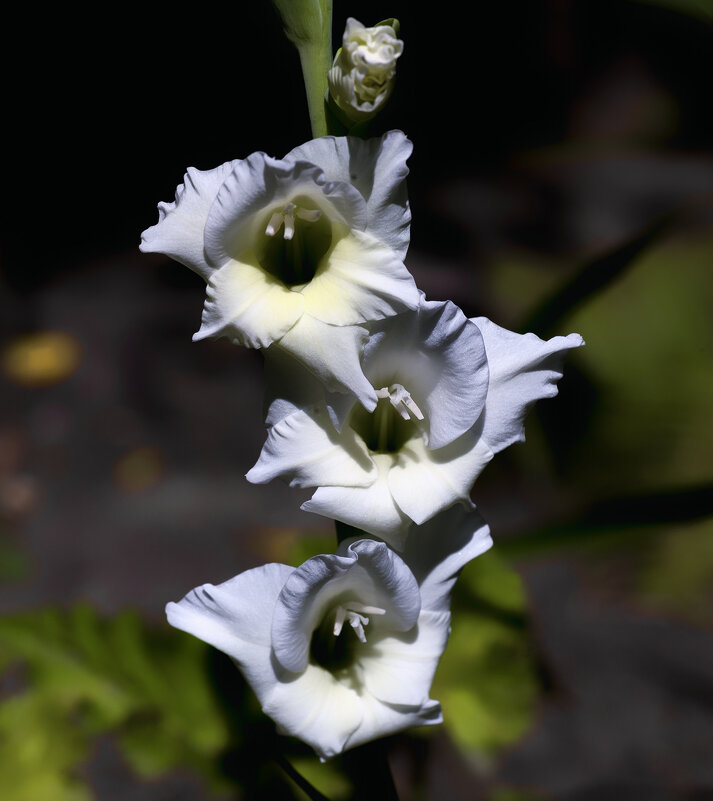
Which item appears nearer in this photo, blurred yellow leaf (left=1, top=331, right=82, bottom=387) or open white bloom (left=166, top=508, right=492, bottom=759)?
open white bloom (left=166, top=508, right=492, bottom=759)

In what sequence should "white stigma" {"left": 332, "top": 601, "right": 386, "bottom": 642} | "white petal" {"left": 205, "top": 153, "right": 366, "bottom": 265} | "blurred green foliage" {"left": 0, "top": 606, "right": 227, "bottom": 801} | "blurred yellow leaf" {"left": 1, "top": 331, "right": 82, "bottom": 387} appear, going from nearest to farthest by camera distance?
1. "white petal" {"left": 205, "top": 153, "right": 366, "bottom": 265}
2. "white stigma" {"left": 332, "top": 601, "right": 386, "bottom": 642}
3. "blurred green foliage" {"left": 0, "top": 606, "right": 227, "bottom": 801}
4. "blurred yellow leaf" {"left": 1, "top": 331, "right": 82, "bottom": 387}

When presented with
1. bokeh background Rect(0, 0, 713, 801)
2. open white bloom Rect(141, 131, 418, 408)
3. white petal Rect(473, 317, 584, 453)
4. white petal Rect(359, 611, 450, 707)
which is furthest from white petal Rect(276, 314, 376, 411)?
bokeh background Rect(0, 0, 713, 801)

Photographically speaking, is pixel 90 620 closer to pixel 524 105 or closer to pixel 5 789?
pixel 5 789

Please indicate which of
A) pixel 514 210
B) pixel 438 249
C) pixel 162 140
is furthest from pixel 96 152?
pixel 514 210

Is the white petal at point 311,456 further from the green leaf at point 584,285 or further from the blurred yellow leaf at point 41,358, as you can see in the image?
the blurred yellow leaf at point 41,358

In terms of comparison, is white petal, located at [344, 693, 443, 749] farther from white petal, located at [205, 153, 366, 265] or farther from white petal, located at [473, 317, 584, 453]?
white petal, located at [205, 153, 366, 265]

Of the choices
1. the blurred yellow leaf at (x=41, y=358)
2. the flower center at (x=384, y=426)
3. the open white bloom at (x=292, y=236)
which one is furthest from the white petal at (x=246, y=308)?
the blurred yellow leaf at (x=41, y=358)
